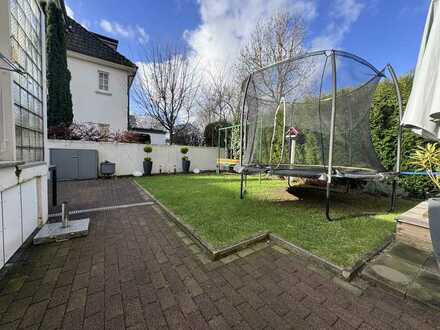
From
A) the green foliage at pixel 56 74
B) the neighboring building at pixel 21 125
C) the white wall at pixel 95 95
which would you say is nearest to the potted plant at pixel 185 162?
the white wall at pixel 95 95

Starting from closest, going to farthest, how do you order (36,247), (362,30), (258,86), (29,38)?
(36,247) < (29,38) < (258,86) < (362,30)

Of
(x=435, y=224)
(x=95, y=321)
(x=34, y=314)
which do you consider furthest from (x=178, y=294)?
(x=435, y=224)

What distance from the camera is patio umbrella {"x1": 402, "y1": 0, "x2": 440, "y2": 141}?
1263mm

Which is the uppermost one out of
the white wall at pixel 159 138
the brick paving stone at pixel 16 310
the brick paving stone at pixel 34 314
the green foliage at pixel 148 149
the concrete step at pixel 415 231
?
the white wall at pixel 159 138

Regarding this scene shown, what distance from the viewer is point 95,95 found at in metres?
10.1

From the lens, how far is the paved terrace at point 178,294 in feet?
4.24

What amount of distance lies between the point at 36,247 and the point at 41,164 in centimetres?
118

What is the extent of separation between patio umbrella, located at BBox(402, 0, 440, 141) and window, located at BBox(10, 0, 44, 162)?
12.2 ft

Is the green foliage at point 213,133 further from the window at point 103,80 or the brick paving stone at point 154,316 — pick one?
the brick paving stone at point 154,316

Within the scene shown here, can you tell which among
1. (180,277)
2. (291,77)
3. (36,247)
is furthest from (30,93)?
(291,77)

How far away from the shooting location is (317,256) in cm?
200

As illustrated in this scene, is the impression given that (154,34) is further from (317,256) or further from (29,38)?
(317,256)

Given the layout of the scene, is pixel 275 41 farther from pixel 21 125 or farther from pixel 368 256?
pixel 21 125

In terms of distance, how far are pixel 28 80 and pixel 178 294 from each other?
10.6 feet
